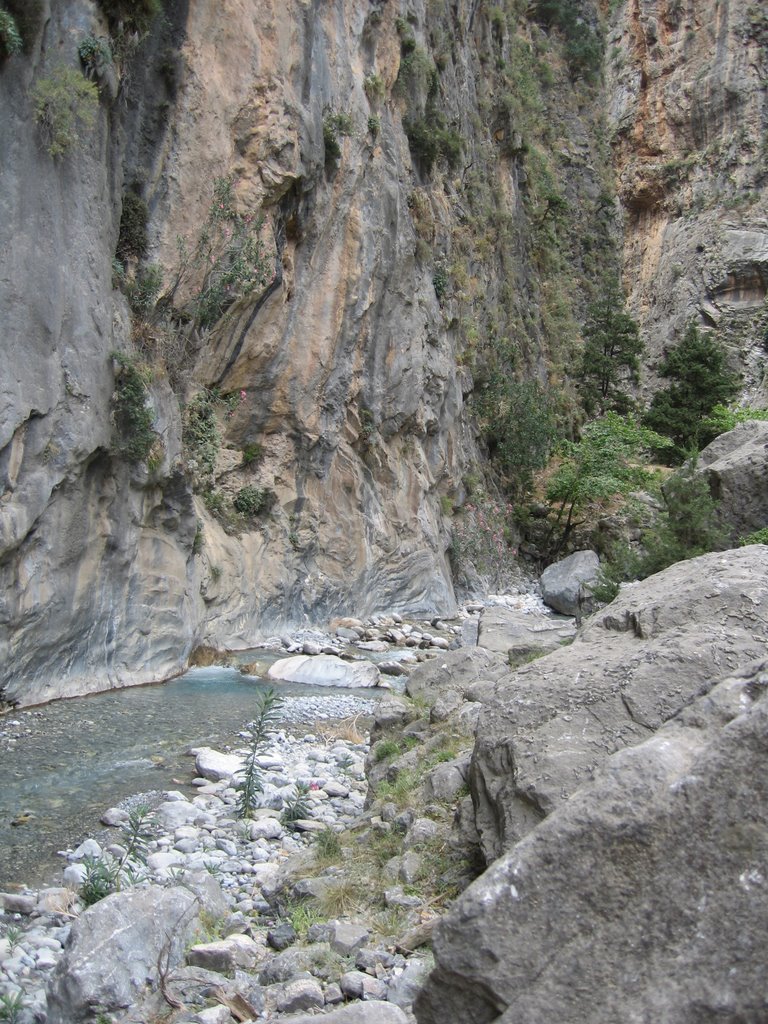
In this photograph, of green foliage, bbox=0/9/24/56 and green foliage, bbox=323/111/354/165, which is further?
green foliage, bbox=323/111/354/165

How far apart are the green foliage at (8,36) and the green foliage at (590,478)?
65.8ft

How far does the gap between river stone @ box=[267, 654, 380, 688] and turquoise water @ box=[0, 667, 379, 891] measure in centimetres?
36

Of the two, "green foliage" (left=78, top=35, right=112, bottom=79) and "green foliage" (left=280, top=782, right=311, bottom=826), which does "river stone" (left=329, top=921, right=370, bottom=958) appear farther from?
"green foliage" (left=78, top=35, right=112, bottom=79)

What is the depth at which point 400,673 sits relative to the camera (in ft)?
42.0

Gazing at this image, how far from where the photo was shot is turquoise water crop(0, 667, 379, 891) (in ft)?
19.4

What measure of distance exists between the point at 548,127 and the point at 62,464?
116 ft

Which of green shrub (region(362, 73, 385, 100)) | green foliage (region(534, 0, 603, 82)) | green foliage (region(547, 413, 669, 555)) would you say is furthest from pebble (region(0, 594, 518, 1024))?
green foliage (region(534, 0, 603, 82))

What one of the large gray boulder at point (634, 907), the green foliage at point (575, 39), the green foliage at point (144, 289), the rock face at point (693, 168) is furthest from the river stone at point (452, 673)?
the green foliage at point (575, 39)

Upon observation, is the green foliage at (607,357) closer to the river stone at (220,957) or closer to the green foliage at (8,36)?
the green foliage at (8,36)

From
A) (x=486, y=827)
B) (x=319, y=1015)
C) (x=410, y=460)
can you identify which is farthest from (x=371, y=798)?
(x=410, y=460)

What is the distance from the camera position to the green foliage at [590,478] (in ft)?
86.3

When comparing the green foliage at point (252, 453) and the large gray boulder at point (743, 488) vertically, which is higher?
the green foliage at point (252, 453)

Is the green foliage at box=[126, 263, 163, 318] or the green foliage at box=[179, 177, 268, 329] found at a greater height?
the green foliage at box=[179, 177, 268, 329]

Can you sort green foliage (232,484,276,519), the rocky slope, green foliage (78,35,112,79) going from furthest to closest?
green foliage (232,484,276,519)
green foliage (78,35,112,79)
the rocky slope
